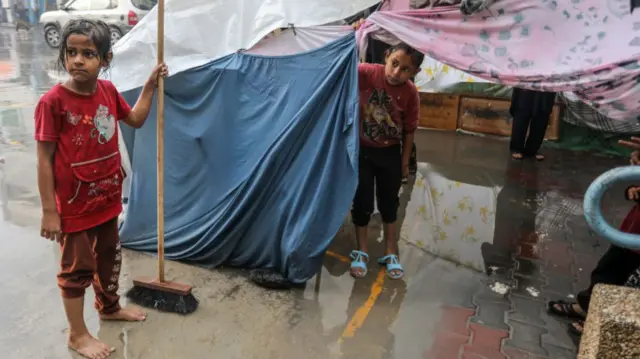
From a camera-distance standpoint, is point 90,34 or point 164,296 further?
point 164,296

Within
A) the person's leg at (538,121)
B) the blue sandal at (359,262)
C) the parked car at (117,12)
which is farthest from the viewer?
the parked car at (117,12)

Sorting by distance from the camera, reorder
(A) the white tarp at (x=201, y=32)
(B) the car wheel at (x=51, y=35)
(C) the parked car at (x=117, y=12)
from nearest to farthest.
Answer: (A) the white tarp at (x=201, y=32), (C) the parked car at (x=117, y=12), (B) the car wheel at (x=51, y=35)

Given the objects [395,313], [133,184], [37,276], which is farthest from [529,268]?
[37,276]

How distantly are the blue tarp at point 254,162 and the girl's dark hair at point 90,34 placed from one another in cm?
112

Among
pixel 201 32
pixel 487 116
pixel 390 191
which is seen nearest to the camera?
pixel 201 32

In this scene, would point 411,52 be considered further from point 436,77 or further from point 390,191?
point 436,77

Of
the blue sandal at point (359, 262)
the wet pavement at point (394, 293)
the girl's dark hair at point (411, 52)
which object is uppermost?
the girl's dark hair at point (411, 52)

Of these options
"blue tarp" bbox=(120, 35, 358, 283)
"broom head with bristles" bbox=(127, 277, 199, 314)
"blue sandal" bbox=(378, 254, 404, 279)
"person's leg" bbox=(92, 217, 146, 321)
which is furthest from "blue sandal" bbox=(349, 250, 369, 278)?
"person's leg" bbox=(92, 217, 146, 321)

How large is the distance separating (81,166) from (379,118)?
190 cm

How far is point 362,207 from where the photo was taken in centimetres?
382

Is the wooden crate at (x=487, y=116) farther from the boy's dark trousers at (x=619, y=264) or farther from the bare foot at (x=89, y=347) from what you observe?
the bare foot at (x=89, y=347)

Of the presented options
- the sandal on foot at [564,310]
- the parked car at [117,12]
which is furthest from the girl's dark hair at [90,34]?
the parked car at [117,12]

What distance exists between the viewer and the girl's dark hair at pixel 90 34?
248cm

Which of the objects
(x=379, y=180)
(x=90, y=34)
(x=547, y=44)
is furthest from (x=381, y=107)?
(x=90, y=34)
